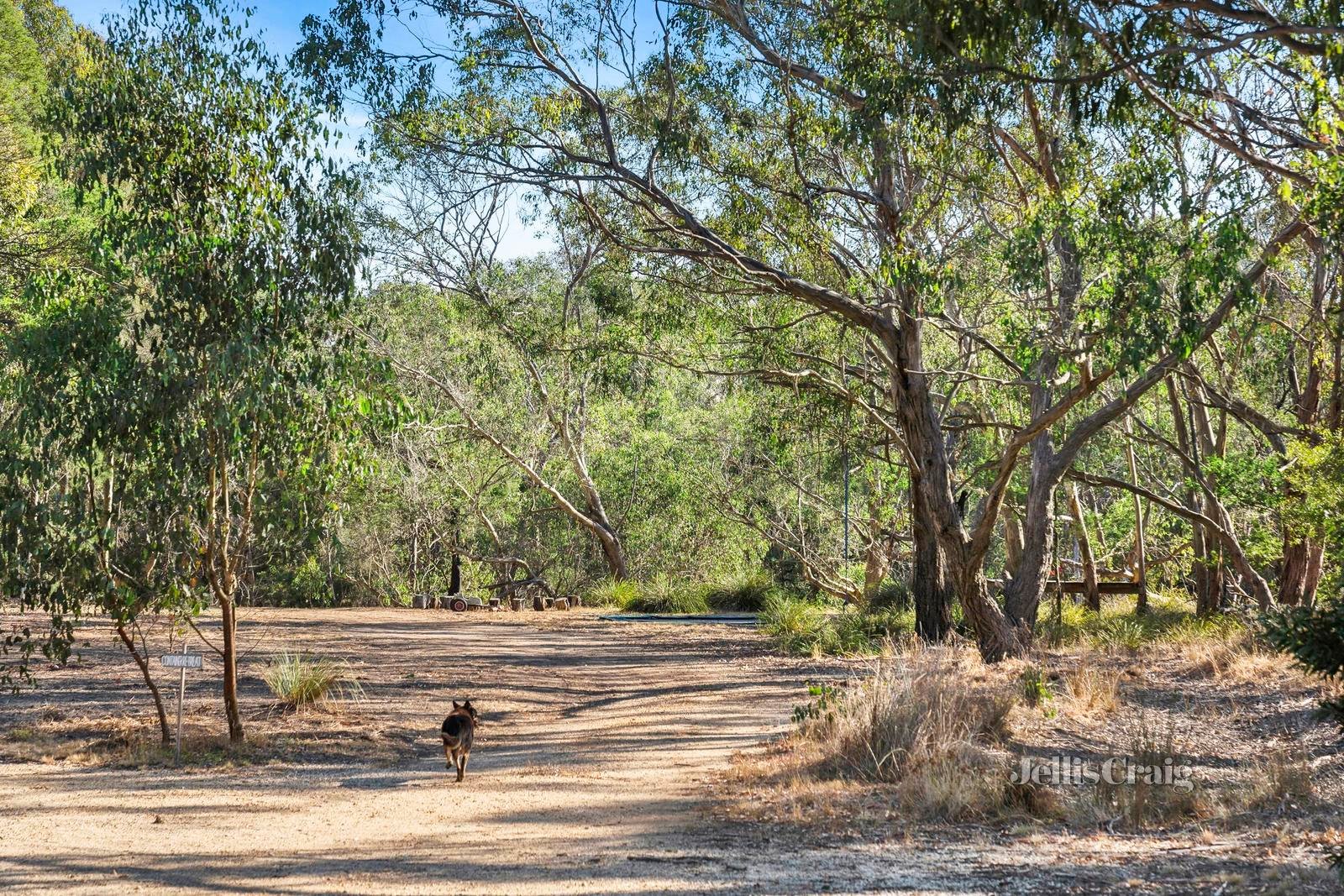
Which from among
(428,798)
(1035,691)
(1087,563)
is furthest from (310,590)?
(428,798)

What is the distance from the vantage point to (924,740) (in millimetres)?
9164

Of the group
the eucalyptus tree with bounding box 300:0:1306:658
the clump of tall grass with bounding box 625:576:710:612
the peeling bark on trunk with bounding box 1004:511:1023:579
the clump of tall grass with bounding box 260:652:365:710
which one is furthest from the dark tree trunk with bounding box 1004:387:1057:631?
the clump of tall grass with bounding box 625:576:710:612

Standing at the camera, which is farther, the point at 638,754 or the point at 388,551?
the point at 388,551

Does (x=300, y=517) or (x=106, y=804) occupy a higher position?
(x=300, y=517)

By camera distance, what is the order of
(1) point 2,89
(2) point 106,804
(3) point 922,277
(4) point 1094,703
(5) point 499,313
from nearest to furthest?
(2) point 106,804
(4) point 1094,703
(3) point 922,277
(1) point 2,89
(5) point 499,313

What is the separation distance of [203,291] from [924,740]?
6.74 meters

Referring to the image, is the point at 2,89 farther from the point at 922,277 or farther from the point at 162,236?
the point at 922,277

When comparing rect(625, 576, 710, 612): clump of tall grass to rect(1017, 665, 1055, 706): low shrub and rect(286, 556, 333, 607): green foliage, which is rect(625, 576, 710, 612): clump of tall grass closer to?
rect(286, 556, 333, 607): green foliage

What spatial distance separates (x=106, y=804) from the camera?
8.70 meters

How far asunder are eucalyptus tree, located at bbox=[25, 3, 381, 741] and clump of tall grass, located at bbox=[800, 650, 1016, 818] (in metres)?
4.77

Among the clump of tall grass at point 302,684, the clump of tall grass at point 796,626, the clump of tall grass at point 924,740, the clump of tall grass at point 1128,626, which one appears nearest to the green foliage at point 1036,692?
the clump of tall grass at point 924,740

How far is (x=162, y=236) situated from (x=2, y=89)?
43.7ft

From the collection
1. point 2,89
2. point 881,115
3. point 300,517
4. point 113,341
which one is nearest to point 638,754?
point 300,517

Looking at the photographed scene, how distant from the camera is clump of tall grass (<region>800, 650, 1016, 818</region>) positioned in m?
Result: 8.10
